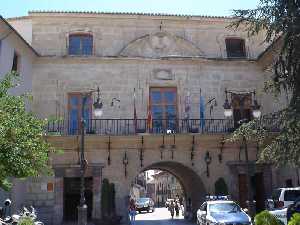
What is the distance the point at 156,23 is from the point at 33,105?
25.8ft

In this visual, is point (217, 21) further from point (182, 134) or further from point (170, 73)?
point (182, 134)

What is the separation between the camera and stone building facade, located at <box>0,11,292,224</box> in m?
21.7

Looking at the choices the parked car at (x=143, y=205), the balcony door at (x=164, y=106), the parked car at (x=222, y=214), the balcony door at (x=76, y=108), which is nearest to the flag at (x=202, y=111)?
the balcony door at (x=164, y=106)

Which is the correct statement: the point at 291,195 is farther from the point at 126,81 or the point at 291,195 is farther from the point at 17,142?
the point at 126,81

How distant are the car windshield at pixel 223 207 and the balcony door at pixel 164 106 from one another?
642 centimetres

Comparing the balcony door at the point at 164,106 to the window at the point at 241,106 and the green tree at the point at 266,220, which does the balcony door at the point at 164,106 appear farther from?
the green tree at the point at 266,220

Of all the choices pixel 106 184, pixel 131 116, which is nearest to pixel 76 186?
pixel 106 184

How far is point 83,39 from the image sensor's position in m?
24.0

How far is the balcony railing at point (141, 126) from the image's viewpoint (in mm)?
22156

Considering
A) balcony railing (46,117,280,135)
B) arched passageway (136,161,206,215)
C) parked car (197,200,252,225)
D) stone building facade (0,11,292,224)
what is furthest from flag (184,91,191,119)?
parked car (197,200,252,225)

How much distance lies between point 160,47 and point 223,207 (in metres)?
10.3

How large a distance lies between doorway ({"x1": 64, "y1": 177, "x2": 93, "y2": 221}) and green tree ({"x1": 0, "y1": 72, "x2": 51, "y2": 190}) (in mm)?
9990

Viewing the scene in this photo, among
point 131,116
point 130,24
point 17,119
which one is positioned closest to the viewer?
point 17,119

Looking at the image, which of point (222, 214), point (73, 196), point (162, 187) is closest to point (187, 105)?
point (73, 196)
